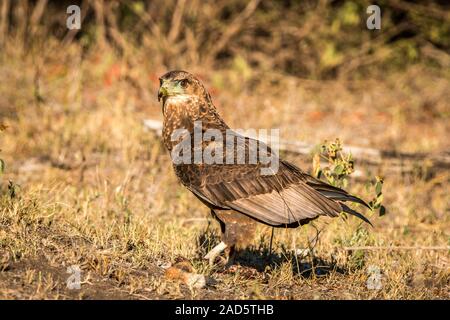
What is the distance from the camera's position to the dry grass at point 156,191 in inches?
186

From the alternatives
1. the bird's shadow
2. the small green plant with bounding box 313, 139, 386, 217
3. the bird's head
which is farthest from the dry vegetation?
the bird's head

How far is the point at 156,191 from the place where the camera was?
731 cm

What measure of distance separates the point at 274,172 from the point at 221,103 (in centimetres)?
533

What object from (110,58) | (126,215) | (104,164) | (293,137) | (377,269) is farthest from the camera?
(110,58)

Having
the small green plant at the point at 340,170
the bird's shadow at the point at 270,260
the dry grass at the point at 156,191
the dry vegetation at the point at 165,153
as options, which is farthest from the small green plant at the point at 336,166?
the bird's shadow at the point at 270,260

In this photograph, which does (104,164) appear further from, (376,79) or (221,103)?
(376,79)

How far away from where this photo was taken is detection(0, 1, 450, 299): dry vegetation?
4.84m

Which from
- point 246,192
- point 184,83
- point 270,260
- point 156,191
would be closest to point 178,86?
point 184,83

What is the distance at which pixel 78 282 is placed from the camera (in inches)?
173

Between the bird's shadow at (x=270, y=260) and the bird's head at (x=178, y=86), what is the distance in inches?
46.3

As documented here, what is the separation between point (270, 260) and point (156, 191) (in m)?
2.08

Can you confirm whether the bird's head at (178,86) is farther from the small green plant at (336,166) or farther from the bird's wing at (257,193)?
the small green plant at (336,166)

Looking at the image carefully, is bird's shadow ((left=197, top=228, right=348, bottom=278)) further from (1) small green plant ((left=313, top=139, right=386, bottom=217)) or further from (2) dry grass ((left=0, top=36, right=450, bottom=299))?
(1) small green plant ((left=313, top=139, right=386, bottom=217))
